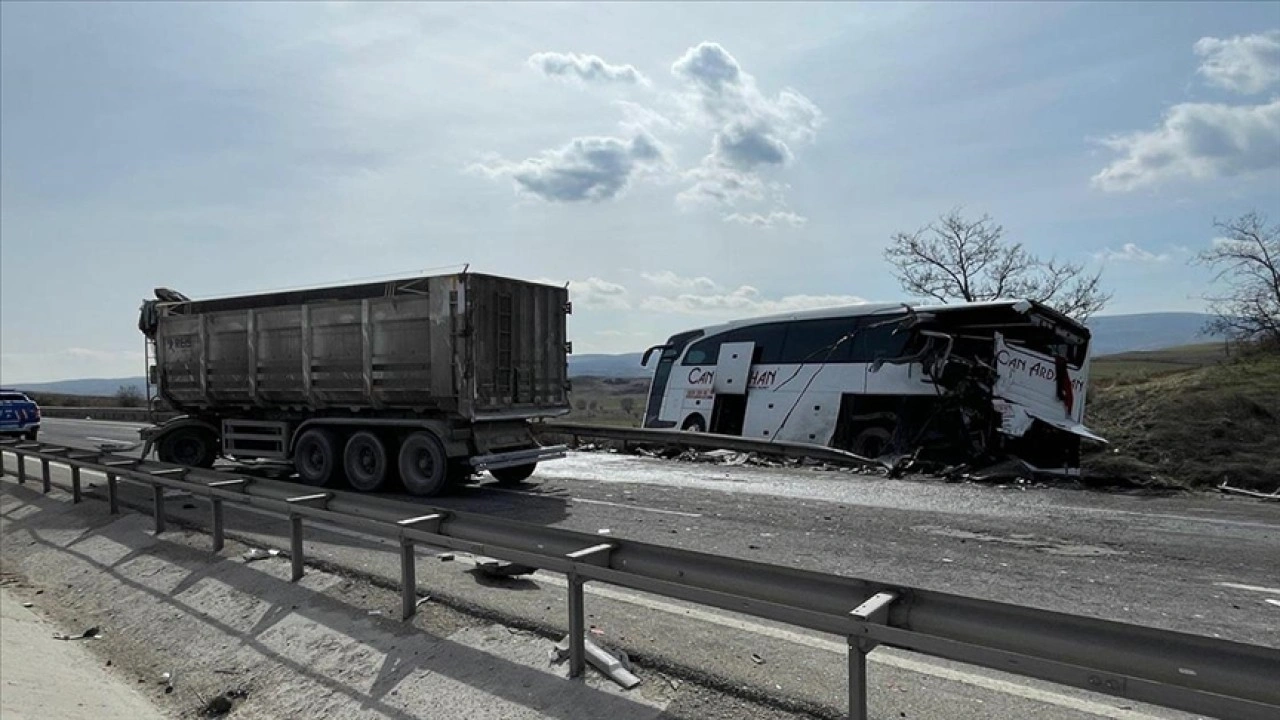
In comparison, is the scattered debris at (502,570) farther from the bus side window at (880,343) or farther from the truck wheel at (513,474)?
the bus side window at (880,343)

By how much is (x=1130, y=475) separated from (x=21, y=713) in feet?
45.8

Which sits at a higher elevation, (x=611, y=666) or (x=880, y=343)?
(x=880, y=343)

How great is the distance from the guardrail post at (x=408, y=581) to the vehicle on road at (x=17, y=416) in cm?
2524

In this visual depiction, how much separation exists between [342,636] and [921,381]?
11.3 m

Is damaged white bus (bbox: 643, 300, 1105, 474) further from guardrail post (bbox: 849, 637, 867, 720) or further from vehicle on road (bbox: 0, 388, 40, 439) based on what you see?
vehicle on road (bbox: 0, 388, 40, 439)

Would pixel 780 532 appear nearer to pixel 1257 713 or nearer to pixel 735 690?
pixel 735 690

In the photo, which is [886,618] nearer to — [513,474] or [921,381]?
[513,474]

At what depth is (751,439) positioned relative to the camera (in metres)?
16.0

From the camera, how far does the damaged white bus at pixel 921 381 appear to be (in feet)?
43.9

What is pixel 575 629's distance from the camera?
437 cm

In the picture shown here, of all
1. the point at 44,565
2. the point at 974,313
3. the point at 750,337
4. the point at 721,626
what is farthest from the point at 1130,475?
the point at 44,565

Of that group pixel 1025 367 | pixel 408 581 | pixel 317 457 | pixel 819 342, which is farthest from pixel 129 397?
pixel 408 581

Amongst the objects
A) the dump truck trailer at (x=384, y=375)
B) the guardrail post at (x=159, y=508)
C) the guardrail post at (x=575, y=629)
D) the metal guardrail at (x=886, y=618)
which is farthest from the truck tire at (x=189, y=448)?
the guardrail post at (x=575, y=629)

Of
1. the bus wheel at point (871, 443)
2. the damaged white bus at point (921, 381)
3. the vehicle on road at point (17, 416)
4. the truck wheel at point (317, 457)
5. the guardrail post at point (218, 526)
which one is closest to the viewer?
the guardrail post at point (218, 526)
